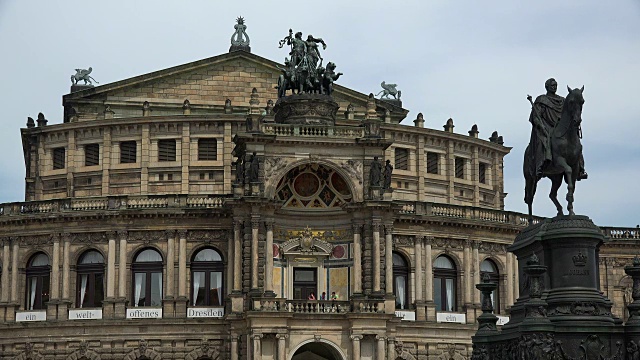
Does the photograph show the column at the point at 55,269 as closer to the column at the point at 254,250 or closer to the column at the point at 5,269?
the column at the point at 5,269

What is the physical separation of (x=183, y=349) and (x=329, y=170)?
13.7 m

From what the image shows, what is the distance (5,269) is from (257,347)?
18.2 m

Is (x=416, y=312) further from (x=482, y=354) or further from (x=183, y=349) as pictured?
(x=482, y=354)

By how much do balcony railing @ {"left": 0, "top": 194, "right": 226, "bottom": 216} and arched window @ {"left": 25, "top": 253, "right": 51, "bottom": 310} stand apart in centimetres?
313

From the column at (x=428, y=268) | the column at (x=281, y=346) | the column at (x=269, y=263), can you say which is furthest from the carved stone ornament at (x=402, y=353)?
the column at (x=269, y=263)

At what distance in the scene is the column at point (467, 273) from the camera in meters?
71.6

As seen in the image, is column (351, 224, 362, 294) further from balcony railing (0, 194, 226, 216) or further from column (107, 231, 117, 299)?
column (107, 231, 117, 299)

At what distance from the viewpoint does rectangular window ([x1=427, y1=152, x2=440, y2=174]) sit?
80.2m

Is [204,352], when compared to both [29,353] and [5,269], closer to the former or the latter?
[29,353]

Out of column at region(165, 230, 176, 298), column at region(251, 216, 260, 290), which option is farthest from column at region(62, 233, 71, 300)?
column at region(251, 216, 260, 290)

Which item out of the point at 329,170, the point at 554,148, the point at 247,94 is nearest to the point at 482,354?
the point at 554,148

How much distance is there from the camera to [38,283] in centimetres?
6988

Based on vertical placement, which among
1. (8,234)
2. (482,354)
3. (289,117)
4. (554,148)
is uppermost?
(289,117)

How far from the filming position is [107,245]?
68.6 meters
